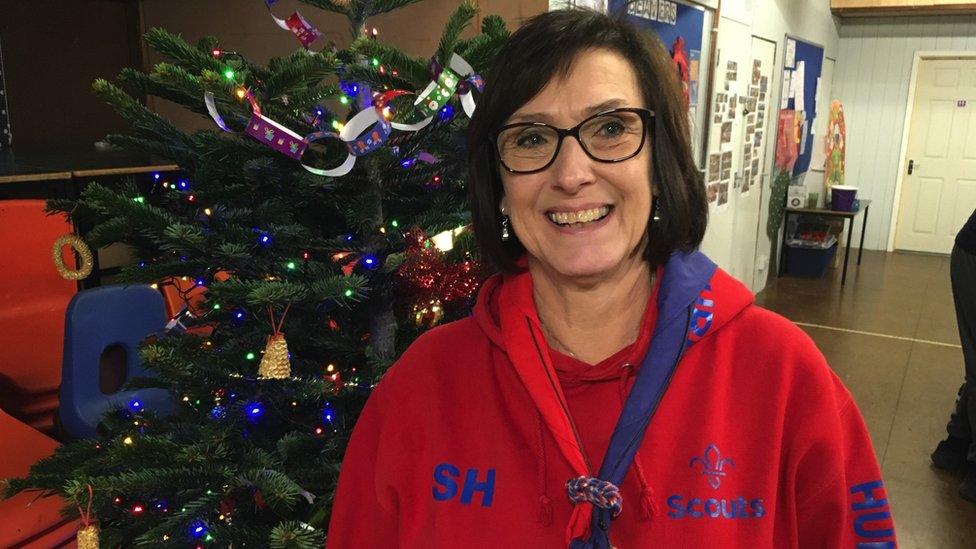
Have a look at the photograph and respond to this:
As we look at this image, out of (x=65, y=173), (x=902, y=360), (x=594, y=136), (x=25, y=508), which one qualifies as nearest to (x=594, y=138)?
(x=594, y=136)

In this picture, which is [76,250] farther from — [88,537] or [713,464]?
[713,464]

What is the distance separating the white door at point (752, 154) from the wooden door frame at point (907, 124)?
132 inches

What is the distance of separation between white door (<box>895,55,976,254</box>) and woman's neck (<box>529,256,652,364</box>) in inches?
346

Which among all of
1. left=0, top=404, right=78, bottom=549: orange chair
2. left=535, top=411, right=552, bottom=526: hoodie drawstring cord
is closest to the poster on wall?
left=535, top=411, right=552, bottom=526: hoodie drawstring cord

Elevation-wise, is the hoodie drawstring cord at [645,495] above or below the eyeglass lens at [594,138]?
below

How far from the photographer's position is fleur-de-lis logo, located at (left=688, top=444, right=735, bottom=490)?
3.08ft

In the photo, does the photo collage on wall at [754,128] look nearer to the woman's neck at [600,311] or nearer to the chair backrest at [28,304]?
the chair backrest at [28,304]

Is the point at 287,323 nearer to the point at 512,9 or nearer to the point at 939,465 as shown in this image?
the point at 512,9

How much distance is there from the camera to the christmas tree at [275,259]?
44.7 inches

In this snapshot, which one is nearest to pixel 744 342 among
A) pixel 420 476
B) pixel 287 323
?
pixel 420 476

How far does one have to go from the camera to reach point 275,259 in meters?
1.23

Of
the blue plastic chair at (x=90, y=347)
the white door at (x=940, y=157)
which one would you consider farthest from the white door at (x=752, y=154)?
the blue plastic chair at (x=90, y=347)

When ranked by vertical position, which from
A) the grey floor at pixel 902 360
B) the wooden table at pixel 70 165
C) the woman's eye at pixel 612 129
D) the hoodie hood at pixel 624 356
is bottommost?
the grey floor at pixel 902 360

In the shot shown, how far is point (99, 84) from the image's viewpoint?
3.56 ft
